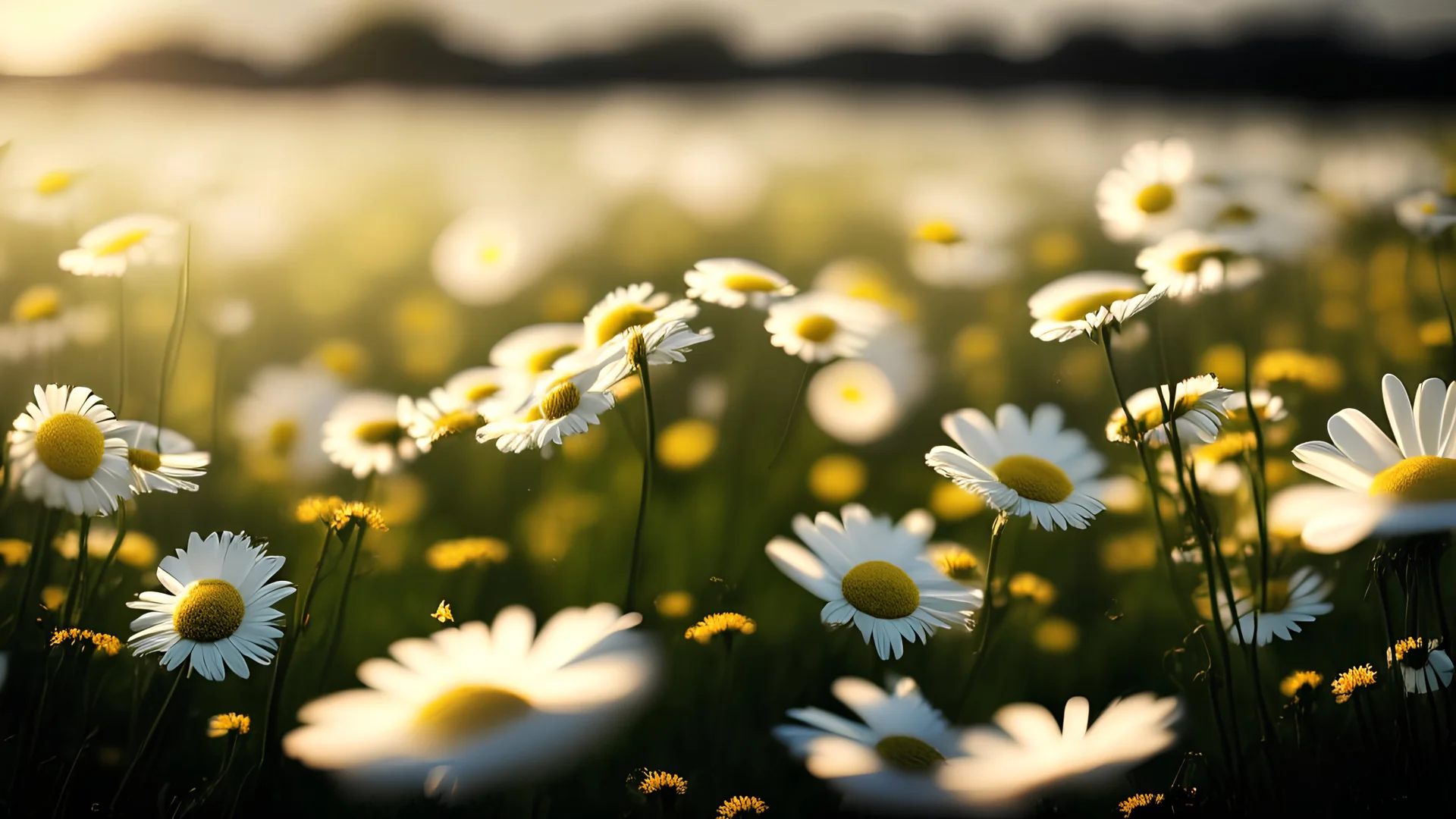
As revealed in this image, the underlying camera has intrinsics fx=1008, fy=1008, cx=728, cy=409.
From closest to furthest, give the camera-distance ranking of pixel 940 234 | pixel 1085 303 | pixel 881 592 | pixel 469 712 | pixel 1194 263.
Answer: pixel 469 712 → pixel 881 592 → pixel 1085 303 → pixel 1194 263 → pixel 940 234

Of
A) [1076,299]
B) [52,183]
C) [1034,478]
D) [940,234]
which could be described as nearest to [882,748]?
[1034,478]

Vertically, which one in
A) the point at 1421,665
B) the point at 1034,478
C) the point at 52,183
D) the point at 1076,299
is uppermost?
the point at 52,183

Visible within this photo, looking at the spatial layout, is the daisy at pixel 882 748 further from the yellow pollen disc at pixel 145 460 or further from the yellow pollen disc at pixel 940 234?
the yellow pollen disc at pixel 940 234

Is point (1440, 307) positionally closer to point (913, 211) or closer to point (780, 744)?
point (913, 211)

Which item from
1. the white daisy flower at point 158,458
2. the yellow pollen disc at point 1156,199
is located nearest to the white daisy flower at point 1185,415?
the yellow pollen disc at point 1156,199

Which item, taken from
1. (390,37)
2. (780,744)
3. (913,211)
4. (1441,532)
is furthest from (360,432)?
(390,37)

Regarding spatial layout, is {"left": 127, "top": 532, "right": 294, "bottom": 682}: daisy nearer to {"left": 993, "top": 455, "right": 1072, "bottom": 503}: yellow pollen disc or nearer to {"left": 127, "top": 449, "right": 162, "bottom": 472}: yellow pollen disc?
{"left": 127, "top": 449, "right": 162, "bottom": 472}: yellow pollen disc

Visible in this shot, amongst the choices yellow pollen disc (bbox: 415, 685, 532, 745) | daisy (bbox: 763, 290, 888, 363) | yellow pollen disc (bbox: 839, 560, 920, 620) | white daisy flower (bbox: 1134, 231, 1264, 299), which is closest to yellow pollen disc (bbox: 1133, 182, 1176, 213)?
white daisy flower (bbox: 1134, 231, 1264, 299)

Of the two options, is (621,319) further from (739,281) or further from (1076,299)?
(1076,299)
